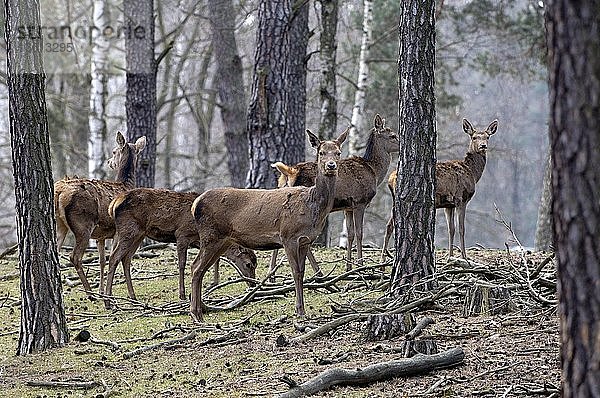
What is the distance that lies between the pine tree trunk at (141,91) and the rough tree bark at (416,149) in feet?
27.7

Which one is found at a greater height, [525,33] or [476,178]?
[525,33]

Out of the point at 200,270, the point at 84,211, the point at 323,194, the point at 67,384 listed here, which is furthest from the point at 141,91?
the point at 67,384

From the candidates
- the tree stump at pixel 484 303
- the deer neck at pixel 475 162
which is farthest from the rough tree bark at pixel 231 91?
the tree stump at pixel 484 303

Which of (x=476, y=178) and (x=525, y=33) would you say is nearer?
(x=476, y=178)

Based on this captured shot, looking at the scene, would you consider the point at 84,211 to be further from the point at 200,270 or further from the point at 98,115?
the point at 98,115

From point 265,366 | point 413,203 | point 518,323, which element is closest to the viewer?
point 265,366

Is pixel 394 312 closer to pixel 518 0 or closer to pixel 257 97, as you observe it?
pixel 257 97

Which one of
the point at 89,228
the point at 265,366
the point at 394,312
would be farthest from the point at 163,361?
the point at 89,228

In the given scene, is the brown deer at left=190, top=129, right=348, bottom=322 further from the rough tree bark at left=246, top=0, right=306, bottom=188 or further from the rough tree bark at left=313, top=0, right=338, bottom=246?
the rough tree bark at left=313, top=0, right=338, bottom=246

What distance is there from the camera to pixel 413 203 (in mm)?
8719

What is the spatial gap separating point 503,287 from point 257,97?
297 inches

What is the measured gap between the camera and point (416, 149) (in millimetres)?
8742

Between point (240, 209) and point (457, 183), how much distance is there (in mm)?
3979

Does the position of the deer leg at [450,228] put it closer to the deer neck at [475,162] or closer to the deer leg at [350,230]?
the deer neck at [475,162]
